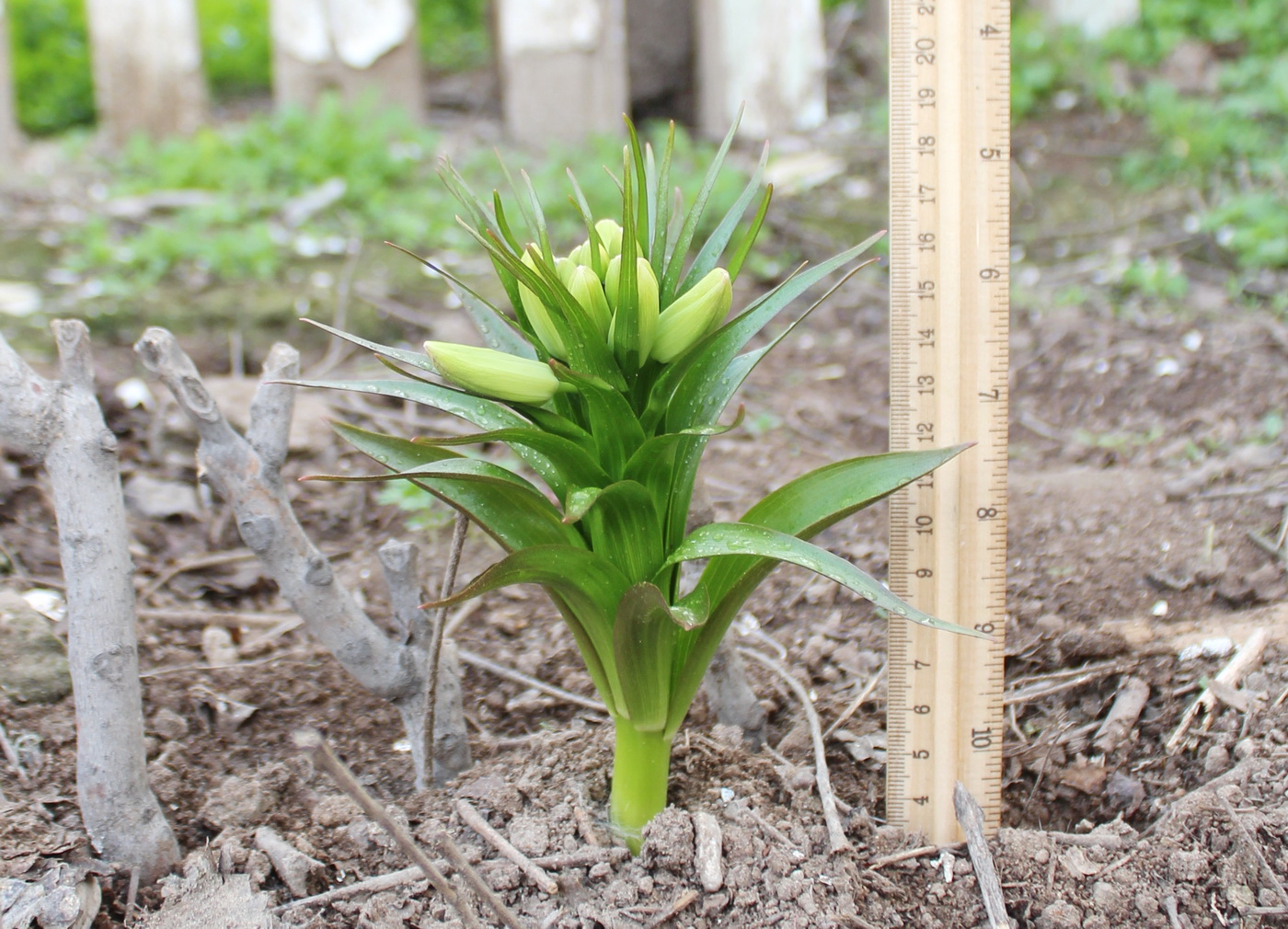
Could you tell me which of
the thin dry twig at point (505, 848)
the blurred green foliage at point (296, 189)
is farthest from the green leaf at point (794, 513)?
the blurred green foliage at point (296, 189)

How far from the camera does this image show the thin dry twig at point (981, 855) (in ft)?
4.67

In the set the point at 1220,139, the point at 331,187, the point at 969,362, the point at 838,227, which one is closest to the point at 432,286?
the point at 331,187

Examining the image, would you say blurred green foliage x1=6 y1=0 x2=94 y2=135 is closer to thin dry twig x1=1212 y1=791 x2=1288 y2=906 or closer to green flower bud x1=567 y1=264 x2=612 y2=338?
green flower bud x1=567 y1=264 x2=612 y2=338

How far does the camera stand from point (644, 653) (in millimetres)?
1367

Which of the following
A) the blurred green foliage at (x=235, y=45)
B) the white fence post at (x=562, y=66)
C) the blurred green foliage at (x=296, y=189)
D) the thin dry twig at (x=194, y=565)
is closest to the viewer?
the thin dry twig at (x=194, y=565)

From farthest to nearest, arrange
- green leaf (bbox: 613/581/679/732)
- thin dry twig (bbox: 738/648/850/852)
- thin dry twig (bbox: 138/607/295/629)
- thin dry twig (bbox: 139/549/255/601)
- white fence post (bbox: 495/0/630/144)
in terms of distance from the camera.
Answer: white fence post (bbox: 495/0/630/144) → thin dry twig (bbox: 139/549/255/601) → thin dry twig (bbox: 138/607/295/629) → thin dry twig (bbox: 738/648/850/852) → green leaf (bbox: 613/581/679/732)

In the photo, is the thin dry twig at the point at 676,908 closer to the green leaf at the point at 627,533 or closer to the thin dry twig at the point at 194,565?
the green leaf at the point at 627,533

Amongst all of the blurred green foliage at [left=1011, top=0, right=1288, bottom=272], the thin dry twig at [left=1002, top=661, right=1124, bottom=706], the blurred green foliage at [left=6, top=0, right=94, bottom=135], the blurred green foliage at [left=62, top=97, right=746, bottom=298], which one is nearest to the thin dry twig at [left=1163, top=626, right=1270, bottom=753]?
the thin dry twig at [left=1002, top=661, right=1124, bottom=706]

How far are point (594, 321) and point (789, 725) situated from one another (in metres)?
0.91

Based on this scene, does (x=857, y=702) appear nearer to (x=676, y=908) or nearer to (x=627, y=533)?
(x=676, y=908)

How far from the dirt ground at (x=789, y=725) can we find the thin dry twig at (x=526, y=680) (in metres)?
0.02

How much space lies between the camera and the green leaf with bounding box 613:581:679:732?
1279 mm

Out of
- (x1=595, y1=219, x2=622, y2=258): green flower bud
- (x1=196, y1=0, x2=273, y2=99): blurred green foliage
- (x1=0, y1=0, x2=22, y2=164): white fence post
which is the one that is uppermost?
(x1=196, y1=0, x2=273, y2=99): blurred green foliage

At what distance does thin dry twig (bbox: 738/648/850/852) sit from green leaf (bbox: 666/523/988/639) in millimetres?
443
